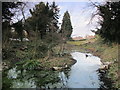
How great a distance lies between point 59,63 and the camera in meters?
6.46

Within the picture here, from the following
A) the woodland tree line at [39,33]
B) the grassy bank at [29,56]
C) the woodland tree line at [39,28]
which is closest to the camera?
the woodland tree line at [39,28]

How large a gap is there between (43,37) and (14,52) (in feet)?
4.62

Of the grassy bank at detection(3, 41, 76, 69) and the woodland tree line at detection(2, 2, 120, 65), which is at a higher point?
the woodland tree line at detection(2, 2, 120, 65)

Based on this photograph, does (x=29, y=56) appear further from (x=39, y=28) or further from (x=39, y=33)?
(x=39, y=28)

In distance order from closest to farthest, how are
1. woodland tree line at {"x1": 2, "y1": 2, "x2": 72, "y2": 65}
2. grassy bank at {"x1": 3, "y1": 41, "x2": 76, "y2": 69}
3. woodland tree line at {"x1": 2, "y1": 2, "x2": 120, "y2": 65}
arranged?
woodland tree line at {"x1": 2, "y1": 2, "x2": 120, "y2": 65} < grassy bank at {"x1": 3, "y1": 41, "x2": 76, "y2": 69} < woodland tree line at {"x1": 2, "y1": 2, "x2": 72, "y2": 65}

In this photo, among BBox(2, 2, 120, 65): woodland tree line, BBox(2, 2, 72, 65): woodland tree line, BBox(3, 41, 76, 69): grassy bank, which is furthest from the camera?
BBox(2, 2, 72, 65): woodland tree line

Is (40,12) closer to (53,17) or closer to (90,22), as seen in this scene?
(53,17)

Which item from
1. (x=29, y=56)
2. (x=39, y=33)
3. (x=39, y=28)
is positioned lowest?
(x=29, y=56)

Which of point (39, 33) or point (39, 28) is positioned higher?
point (39, 28)

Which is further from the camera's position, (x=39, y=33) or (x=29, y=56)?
(x=39, y=33)

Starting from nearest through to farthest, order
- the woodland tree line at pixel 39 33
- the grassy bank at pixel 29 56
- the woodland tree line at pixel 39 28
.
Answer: the woodland tree line at pixel 39 28 → the grassy bank at pixel 29 56 → the woodland tree line at pixel 39 33

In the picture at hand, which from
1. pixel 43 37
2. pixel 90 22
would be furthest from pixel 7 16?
pixel 90 22

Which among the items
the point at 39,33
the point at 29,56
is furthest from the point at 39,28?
the point at 29,56

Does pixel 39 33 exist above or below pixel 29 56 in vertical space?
above
